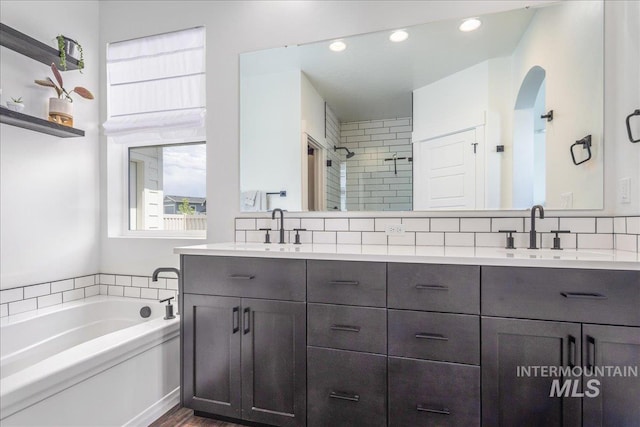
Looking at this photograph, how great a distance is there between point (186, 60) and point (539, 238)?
254 cm

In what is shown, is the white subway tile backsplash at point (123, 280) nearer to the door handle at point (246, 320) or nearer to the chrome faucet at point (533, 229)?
the door handle at point (246, 320)

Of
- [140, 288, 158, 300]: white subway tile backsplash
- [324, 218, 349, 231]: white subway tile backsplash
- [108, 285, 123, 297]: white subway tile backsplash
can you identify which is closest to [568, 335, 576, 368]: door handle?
[324, 218, 349, 231]: white subway tile backsplash

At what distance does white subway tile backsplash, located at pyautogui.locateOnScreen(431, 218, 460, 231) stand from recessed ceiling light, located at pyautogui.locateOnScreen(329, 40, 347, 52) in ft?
3.93

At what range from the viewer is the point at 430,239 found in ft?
6.19

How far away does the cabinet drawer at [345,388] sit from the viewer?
56.1 inches

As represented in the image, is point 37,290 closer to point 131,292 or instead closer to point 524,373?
point 131,292

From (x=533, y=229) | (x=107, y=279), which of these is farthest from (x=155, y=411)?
(x=533, y=229)

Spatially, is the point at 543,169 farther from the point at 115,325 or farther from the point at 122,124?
the point at 115,325

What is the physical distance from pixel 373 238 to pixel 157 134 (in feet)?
6.09

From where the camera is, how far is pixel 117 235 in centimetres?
264

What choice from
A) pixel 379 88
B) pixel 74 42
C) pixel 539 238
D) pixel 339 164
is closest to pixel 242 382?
pixel 339 164

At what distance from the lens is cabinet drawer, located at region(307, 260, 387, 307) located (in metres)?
1.43

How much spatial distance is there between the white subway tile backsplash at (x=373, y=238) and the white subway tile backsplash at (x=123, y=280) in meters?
1.85

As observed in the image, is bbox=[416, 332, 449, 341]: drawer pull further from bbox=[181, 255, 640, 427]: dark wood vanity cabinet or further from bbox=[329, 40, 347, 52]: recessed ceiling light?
bbox=[329, 40, 347, 52]: recessed ceiling light
